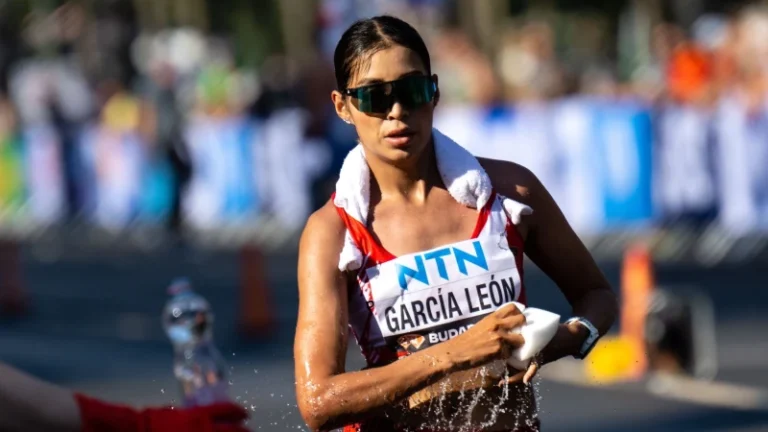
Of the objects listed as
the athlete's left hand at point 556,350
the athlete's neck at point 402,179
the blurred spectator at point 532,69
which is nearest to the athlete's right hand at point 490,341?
the athlete's left hand at point 556,350

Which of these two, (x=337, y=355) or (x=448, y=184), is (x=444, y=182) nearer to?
(x=448, y=184)

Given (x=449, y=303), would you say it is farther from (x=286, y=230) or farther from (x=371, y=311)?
(x=286, y=230)

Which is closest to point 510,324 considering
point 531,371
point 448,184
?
point 531,371

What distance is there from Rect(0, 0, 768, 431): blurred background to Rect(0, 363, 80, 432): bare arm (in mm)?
5243

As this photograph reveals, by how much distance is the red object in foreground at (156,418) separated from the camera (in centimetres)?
343

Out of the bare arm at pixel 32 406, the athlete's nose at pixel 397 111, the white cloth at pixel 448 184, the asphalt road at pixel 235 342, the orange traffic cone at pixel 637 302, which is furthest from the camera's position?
the orange traffic cone at pixel 637 302

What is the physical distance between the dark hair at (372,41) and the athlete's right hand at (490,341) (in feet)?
2.33

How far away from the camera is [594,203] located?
18578mm

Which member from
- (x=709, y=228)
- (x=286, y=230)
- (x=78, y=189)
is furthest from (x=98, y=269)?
(x=709, y=228)

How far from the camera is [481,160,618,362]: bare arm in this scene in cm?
473

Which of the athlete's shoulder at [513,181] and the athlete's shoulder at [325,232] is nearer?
the athlete's shoulder at [325,232]

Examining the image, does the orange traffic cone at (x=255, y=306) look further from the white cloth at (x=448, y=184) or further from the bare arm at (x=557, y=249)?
the white cloth at (x=448, y=184)

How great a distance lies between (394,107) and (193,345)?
206 centimetres

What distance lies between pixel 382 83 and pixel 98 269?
1739 cm
